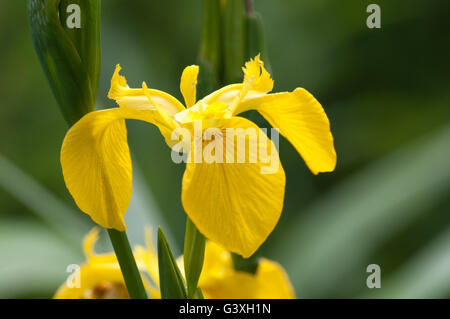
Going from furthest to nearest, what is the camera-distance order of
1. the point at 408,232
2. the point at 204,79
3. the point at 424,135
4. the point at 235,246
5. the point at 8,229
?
the point at 424,135 → the point at 408,232 → the point at 8,229 → the point at 204,79 → the point at 235,246

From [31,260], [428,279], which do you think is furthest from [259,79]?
[31,260]

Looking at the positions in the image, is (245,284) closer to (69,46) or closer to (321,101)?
(69,46)

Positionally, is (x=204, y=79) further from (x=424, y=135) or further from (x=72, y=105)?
(x=424, y=135)

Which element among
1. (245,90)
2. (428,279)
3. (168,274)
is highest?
(245,90)

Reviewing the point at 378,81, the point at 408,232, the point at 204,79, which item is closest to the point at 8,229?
the point at 204,79

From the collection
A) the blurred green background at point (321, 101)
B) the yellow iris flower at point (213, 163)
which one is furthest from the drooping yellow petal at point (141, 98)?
the blurred green background at point (321, 101)

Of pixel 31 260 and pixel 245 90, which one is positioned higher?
pixel 245 90
